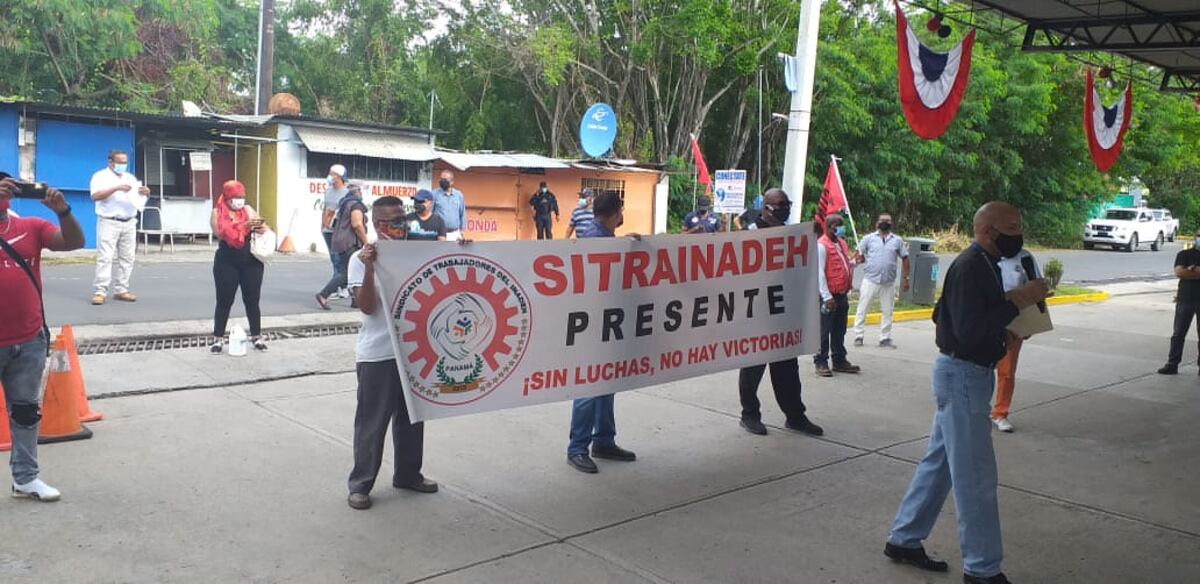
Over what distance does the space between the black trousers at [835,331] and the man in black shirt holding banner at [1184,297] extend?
12.7ft

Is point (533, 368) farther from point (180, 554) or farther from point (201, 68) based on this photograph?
point (201, 68)

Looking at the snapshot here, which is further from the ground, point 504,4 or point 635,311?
point 504,4

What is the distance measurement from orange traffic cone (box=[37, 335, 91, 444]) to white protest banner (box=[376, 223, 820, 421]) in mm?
2725

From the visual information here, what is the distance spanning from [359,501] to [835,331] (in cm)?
576

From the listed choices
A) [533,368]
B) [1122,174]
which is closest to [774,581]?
[533,368]

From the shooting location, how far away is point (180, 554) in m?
4.26

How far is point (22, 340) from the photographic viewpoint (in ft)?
15.6

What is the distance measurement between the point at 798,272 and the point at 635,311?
1.58 metres

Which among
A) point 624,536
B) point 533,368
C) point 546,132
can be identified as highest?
point 546,132

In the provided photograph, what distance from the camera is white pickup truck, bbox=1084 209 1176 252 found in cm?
3691

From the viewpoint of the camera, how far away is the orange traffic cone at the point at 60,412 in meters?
5.92

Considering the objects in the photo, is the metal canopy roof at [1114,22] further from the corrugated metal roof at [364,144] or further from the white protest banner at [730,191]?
the corrugated metal roof at [364,144]

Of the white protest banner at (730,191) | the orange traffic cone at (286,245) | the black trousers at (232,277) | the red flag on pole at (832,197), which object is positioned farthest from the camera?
the orange traffic cone at (286,245)

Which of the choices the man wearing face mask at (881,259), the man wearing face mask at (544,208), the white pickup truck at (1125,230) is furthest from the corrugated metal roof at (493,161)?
the white pickup truck at (1125,230)
